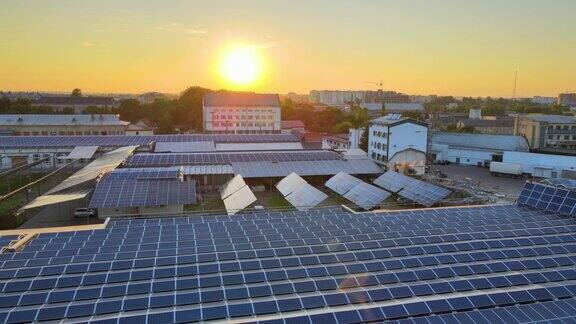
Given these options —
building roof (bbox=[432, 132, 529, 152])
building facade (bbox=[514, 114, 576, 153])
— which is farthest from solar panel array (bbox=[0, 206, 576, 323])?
building facade (bbox=[514, 114, 576, 153])

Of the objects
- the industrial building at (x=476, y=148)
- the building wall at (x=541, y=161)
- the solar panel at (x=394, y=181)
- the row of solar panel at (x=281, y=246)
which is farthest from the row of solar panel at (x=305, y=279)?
the industrial building at (x=476, y=148)

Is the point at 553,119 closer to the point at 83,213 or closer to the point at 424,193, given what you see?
the point at 424,193

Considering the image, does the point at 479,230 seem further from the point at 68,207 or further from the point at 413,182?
the point at 68,207

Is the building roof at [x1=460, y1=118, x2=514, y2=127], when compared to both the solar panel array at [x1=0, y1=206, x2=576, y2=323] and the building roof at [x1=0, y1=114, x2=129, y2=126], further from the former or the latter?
the solar panel array at [x1=0, y1=206, x2=576, y2=323]

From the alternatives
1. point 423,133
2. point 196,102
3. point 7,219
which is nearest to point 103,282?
point 7,219

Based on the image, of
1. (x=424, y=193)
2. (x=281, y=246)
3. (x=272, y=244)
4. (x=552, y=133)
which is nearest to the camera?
(x=281, y=246)

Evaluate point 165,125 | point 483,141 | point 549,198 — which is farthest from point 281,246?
point 165,125
